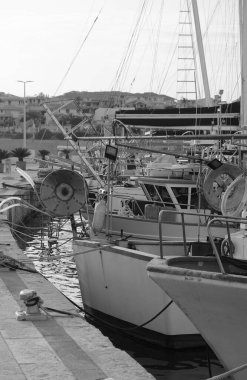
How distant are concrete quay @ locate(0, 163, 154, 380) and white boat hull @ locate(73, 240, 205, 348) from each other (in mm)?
1313

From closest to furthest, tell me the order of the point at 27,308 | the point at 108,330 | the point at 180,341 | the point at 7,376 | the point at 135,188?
the point at 7,376, the point at 27,308, the point at 180,341, the point at 108,330, the point at 135,188

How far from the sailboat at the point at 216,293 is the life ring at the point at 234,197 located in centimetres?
204

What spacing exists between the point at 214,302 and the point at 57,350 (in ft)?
6.39

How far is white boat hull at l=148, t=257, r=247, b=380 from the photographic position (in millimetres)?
8414

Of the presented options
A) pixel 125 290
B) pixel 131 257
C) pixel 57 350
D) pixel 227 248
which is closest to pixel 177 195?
pixel 125 290

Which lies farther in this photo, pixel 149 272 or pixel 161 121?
pixel 161 121

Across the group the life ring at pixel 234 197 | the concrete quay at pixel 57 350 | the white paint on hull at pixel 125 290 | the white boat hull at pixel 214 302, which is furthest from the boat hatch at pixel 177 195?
the white boat hull at pixel 214 302

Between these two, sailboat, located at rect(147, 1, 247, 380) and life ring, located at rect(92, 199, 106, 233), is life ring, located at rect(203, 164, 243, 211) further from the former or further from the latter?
sailboat, located at rect(147, 1, 247, 380)

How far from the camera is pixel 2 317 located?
10797 mm

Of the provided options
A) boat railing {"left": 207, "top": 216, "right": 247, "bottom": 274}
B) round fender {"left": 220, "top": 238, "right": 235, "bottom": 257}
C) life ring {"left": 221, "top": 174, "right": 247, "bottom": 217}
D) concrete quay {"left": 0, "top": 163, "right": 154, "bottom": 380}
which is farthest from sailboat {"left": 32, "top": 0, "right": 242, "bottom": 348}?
concrete quay {"left": 0, "top": 163, "right": 154, "bottom": 380}

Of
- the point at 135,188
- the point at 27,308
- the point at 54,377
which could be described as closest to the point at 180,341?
the point at 27,308

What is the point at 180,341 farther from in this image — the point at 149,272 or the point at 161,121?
the point at 161,121

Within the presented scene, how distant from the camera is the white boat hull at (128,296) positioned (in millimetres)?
12312

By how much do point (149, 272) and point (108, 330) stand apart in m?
4.85
